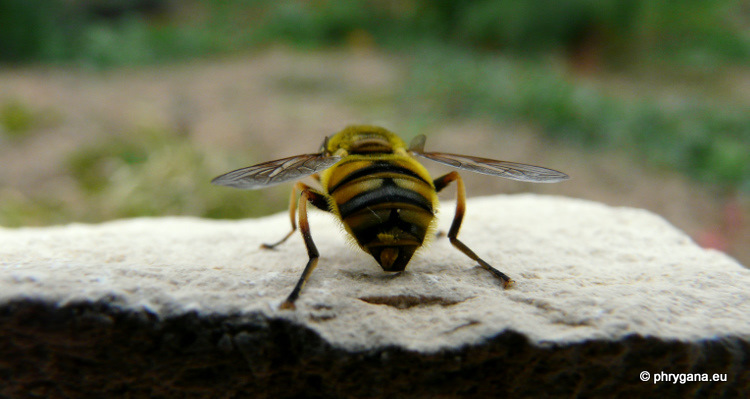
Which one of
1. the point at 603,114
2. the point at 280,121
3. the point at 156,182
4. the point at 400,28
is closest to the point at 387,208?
the point at 156,182

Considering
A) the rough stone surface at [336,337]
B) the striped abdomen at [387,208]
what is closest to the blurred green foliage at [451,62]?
the striped abdomen at [387,208]

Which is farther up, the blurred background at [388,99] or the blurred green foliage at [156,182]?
the blurred background at [388,99]

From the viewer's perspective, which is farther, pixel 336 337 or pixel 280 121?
pixel 280 121

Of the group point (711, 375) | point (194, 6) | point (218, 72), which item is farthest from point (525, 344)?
point (194, 6)

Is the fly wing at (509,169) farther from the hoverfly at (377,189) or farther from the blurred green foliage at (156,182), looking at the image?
the blurred green foliage at (156,182)

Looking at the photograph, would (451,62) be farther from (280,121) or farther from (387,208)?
(387,208)

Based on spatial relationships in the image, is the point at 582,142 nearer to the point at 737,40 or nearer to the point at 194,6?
the point at 737,40
